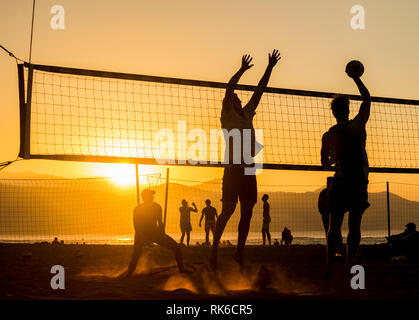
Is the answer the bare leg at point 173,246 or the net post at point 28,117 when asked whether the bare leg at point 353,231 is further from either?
the net post at point 28,117

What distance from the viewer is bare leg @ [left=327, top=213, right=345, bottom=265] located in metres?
5.30

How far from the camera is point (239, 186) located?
6188mm

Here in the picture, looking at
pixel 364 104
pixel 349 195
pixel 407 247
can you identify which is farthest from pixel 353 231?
pixel 407 247

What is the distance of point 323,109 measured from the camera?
984 centimetres

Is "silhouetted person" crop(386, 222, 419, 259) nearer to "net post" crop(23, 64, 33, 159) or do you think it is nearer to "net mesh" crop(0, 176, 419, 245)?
"net post" crop(23, 64, 33, 159)

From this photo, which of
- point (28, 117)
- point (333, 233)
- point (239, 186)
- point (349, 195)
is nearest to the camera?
point (349, 195)

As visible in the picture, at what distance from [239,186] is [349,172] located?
54.3 inches

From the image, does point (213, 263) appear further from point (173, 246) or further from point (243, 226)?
point (173, 246)

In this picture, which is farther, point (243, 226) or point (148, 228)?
point (148, 228)

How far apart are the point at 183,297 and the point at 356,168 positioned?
202cm

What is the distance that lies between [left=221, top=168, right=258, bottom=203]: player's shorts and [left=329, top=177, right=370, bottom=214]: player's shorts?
1.15 meters

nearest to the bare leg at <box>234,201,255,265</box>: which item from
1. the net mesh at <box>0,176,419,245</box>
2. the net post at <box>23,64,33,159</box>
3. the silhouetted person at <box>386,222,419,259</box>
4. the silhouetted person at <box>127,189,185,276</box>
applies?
the silhouetted person at <box>127,189,185,276</box>
